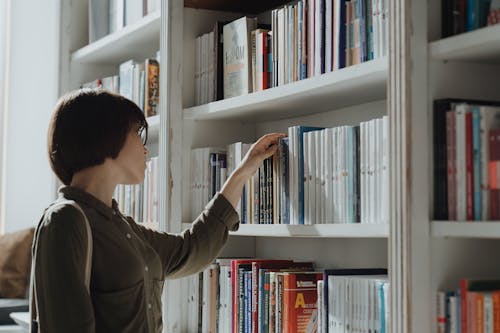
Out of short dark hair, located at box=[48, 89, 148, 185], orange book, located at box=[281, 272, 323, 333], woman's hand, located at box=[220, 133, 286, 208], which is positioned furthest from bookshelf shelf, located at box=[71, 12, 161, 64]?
orange book, located at box=[281, 272, 323, 333]

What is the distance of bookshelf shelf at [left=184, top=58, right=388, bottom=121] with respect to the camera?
1.93 metres

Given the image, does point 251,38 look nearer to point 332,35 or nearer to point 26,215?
point 332,35

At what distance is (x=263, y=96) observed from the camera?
7.56 ft

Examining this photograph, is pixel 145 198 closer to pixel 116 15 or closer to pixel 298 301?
pixel 116 15

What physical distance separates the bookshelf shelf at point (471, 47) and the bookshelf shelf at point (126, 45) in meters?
1.33

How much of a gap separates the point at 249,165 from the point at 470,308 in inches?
34.2

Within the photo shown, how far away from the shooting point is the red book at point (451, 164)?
1.66m

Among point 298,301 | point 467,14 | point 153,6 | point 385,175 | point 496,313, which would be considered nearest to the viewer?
point 496,313

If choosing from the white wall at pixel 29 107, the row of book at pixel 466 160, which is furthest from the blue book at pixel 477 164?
the white wall at pixel 29 107

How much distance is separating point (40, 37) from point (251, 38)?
1.94m

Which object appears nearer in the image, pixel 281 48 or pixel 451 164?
pixel 451 164

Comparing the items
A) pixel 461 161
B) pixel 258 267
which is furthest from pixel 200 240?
pixel 461 161

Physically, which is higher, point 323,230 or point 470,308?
point 323,230

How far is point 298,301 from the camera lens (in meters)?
2.23
